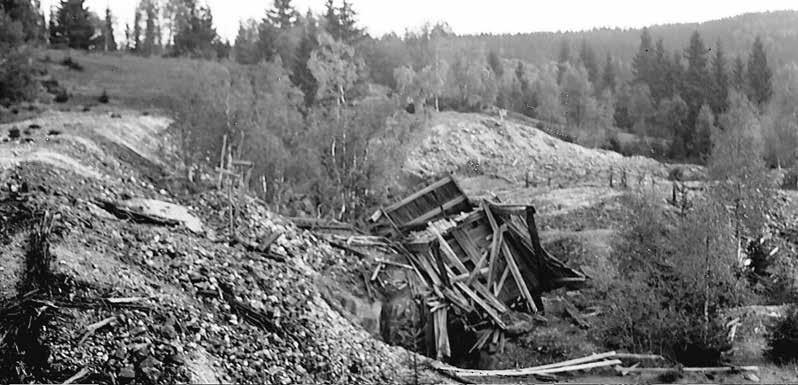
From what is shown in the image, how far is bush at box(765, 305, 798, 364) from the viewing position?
1489 centimetres

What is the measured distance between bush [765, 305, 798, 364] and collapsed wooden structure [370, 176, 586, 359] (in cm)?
524

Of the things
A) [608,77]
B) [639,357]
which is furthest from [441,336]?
[608,77]

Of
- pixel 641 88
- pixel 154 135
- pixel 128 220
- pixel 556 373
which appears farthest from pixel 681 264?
pixel 641 88

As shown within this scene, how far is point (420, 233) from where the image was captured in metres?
19.6

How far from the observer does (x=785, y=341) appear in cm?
1495

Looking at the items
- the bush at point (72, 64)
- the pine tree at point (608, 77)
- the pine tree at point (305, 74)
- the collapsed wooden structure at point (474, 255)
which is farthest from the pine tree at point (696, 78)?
the bush at point (72, 64)

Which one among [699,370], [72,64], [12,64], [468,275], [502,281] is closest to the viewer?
[699,370]

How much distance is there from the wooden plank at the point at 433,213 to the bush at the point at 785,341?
8663 millimetres

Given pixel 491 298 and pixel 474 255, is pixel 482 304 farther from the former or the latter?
pixel 474 255

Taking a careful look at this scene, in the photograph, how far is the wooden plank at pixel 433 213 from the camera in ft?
66.1

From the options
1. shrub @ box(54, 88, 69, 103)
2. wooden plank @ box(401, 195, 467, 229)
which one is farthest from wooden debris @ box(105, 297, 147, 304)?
shrub @ box(54, 88, 69, 103)

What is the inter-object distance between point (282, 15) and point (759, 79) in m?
45.5

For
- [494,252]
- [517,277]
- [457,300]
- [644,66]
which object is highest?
[644,66]

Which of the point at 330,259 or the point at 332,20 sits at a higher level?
the point at 332,20
